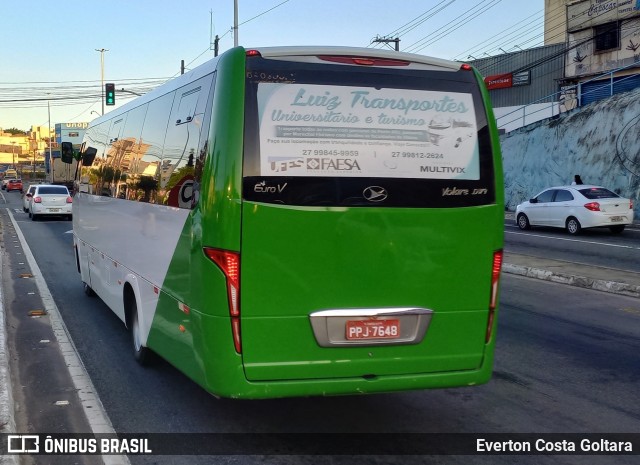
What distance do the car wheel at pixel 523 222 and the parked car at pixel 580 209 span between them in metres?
0.08

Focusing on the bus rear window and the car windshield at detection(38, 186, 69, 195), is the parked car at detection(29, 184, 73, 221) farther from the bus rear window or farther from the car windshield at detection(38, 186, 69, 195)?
the bus rear window

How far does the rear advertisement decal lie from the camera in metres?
4.64

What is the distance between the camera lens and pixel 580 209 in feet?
70.2

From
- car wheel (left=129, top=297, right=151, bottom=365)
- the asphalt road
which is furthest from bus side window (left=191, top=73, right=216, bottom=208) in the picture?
car wheel (left=129, top=297, right=151, bottom=365)

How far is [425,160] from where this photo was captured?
494 centimetres

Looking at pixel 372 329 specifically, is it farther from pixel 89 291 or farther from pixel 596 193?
pixel 596 193

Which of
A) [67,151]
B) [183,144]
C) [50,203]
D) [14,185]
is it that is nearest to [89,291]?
[67,151]

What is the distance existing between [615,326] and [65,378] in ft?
21.7

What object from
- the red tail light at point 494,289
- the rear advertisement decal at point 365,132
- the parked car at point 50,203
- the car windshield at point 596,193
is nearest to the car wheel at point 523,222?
the car windshield at point 596,193

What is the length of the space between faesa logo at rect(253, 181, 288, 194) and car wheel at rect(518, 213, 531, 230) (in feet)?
68.7

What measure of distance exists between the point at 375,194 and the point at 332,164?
0.37 metres

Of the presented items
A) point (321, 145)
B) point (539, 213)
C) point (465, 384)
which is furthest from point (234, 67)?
point (539, 213)

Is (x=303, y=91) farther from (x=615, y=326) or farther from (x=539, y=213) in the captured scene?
(x=539, y=213)

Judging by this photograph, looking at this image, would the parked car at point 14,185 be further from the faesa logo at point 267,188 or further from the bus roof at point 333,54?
the faesa logo at point 267,188
